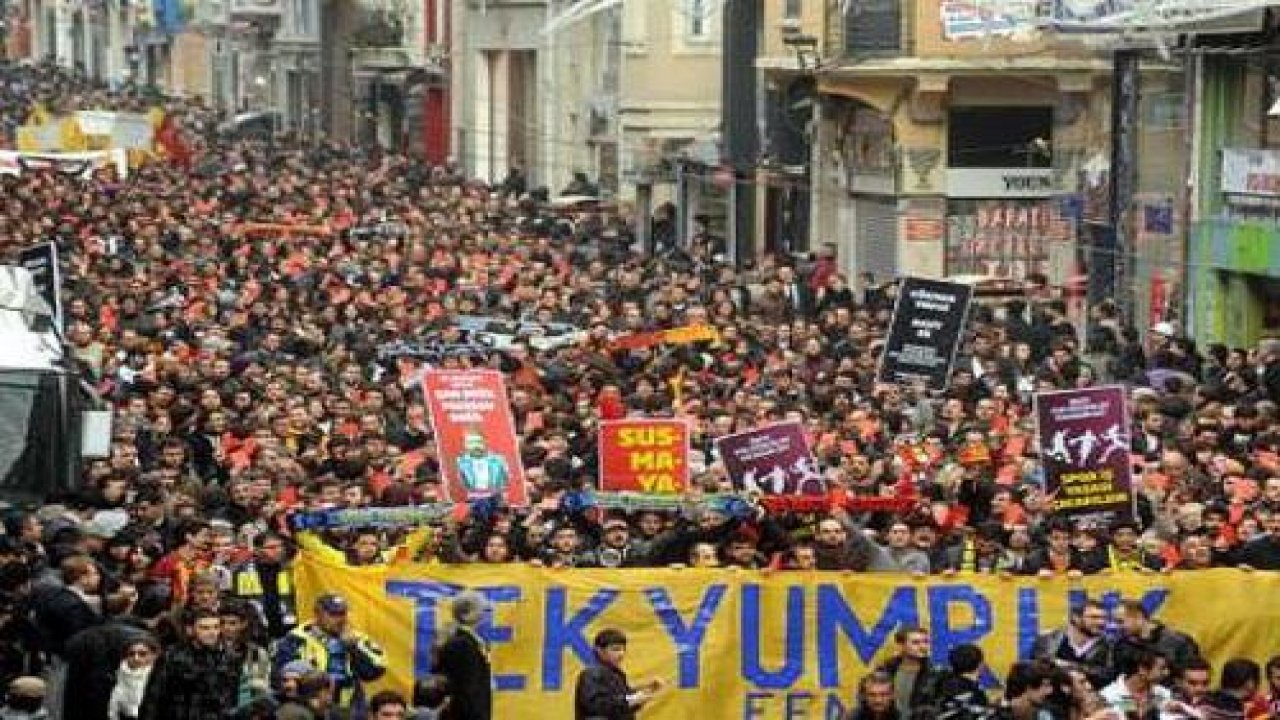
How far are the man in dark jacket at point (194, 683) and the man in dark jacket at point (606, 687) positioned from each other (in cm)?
140

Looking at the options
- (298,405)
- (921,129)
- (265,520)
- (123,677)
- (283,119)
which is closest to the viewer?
(123,677)

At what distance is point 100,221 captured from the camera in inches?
1900

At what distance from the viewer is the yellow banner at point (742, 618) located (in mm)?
17844

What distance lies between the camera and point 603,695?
16266 mm

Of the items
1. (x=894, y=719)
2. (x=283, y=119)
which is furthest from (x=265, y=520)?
(x=283, y=119)

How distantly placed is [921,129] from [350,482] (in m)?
23.8

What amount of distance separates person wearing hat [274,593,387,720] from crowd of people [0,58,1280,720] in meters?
0.02

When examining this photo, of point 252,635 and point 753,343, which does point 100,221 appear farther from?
point 252,635

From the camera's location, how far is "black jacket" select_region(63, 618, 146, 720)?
16016 millimetres

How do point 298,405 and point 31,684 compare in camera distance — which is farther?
point 298,405

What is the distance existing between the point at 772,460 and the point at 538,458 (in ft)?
10.9

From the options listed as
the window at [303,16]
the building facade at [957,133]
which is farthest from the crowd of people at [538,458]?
the window at [303,16]

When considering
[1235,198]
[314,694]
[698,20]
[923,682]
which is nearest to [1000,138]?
[1235,198]

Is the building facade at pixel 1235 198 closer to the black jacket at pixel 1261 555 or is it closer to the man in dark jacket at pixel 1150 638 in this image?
the black jacket at pixel 1261 555
